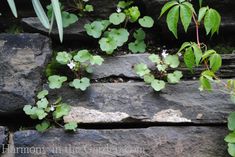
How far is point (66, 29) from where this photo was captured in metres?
2.18

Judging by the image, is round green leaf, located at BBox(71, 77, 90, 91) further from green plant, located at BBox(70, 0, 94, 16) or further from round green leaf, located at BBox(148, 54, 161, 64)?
green plant, located at BBox(70, 0, 94, 16)

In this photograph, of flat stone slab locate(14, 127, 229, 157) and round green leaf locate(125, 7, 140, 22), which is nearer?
flat stone slab locate(14, 127, 229, 157)

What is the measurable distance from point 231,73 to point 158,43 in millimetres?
469

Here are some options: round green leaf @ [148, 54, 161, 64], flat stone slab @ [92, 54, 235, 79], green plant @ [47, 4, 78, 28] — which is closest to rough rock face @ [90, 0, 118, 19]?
green plant @ [47, 4, 78, 28]

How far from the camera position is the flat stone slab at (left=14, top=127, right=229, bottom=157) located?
177cm

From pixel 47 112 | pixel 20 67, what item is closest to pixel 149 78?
pixel 47 112

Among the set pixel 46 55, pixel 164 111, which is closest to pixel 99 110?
pixel 164 111

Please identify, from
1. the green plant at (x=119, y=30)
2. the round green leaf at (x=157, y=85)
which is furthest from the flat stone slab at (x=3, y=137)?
the round green leaf at (x=157, y=85)

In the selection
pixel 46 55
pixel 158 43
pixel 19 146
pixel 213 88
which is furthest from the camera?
pixel 158 43

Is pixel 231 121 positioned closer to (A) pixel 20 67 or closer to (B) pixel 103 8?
(B) pixel 103 8

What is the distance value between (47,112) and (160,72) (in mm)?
607

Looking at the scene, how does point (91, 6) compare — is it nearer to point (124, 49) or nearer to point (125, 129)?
point (124, 49)

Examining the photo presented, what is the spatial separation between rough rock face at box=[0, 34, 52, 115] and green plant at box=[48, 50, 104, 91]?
0.10m

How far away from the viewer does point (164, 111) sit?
1876 millimetres
